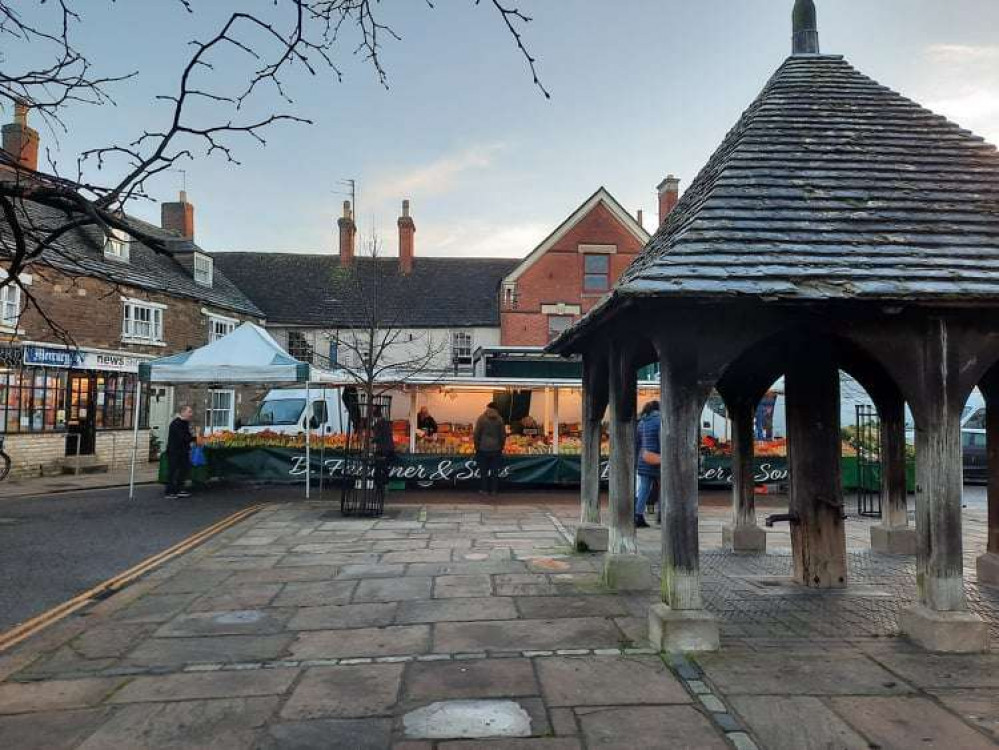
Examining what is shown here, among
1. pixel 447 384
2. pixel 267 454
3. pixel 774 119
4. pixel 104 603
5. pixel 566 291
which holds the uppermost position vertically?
pixel 566 291

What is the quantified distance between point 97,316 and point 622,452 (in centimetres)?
1933

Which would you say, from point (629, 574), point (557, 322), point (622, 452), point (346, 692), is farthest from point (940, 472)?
point (557, 322)

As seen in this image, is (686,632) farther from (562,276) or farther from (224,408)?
(224,408)

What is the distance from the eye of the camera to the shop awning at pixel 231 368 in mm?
13875

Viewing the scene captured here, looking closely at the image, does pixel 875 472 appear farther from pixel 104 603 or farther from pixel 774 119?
pixel 104 603

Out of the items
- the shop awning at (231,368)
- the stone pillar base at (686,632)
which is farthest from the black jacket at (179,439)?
the stone pillar base at (686,632)

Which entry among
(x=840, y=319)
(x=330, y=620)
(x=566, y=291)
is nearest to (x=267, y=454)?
(x=330, y=620)

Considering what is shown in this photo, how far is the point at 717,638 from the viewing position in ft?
17.5

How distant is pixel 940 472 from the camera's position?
217 inches

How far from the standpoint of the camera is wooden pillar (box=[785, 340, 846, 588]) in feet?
24.2

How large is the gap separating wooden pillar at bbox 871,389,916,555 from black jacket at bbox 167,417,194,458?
506 inches

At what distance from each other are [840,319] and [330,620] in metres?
4.96

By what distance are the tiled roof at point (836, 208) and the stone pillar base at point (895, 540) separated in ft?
16.2

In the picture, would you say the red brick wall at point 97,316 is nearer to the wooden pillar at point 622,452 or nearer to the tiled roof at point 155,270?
the tiled roof at point 155,270
